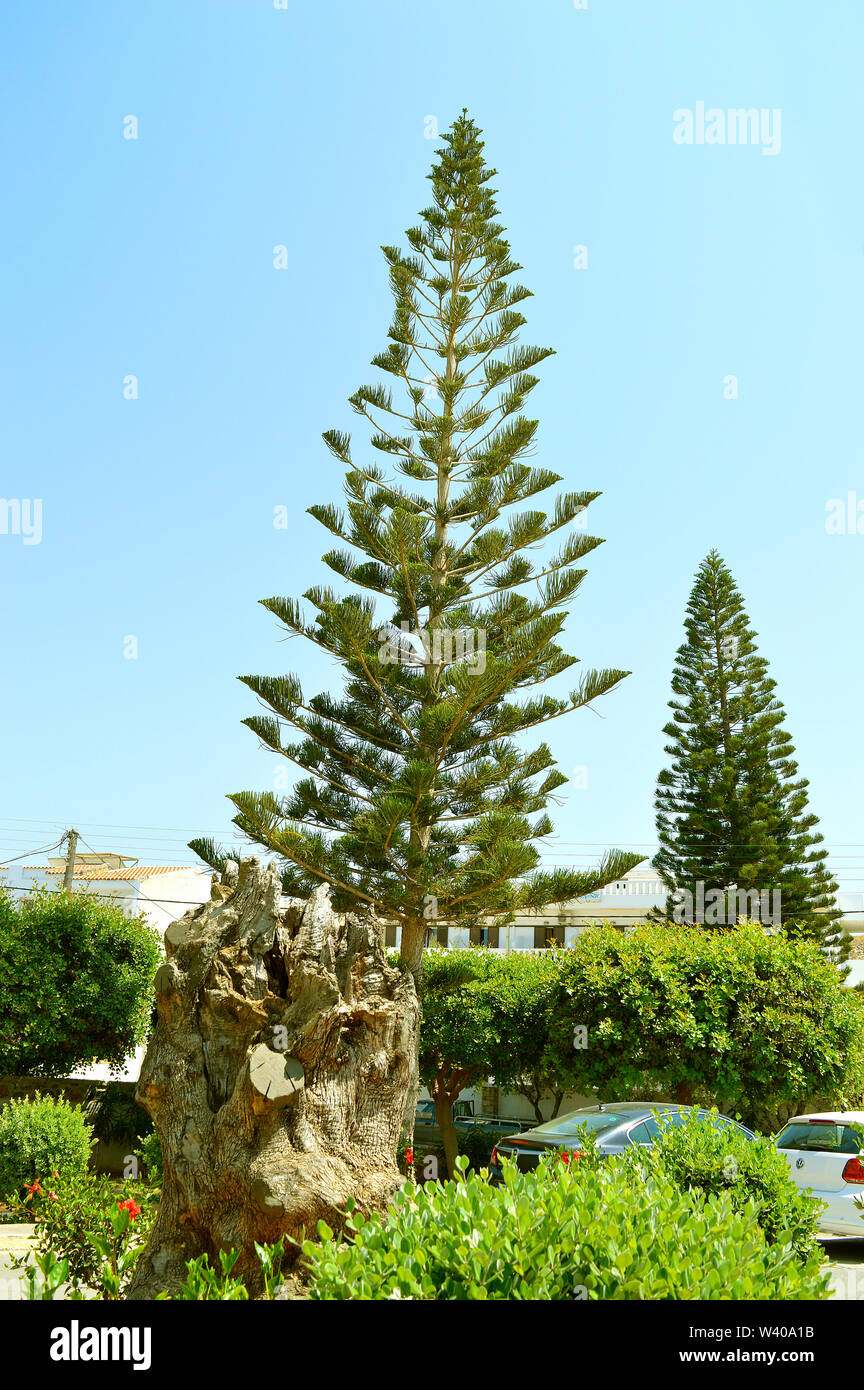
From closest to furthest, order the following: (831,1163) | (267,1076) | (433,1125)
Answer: (267,1076) → (831,1163) → (433,1125)

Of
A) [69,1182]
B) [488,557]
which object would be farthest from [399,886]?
[69,1182]

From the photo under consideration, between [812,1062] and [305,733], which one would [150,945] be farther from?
[812,1062]

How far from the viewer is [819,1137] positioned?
9211 mm

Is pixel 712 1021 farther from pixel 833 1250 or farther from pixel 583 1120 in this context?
pixel 583 1120

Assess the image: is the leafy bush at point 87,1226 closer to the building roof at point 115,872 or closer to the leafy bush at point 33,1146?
the leafy bush at point 33,1146

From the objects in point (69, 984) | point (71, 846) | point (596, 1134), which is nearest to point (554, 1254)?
point (596, 1134)

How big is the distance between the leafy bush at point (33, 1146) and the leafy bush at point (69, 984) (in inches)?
165

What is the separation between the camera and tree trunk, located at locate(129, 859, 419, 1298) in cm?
418

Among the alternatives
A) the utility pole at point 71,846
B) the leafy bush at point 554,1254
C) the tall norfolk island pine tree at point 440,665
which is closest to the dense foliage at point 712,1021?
the tall norfolk island pine tree at point 440,665

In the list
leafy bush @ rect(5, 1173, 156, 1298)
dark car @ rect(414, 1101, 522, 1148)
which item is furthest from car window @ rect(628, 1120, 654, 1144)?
dark car @ rect(414, 1101, 522, 1148)

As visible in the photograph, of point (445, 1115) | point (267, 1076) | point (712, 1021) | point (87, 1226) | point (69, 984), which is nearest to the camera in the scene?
point (267, 1076)

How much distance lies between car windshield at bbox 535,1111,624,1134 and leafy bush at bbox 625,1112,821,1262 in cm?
302

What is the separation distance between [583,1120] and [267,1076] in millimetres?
4572
